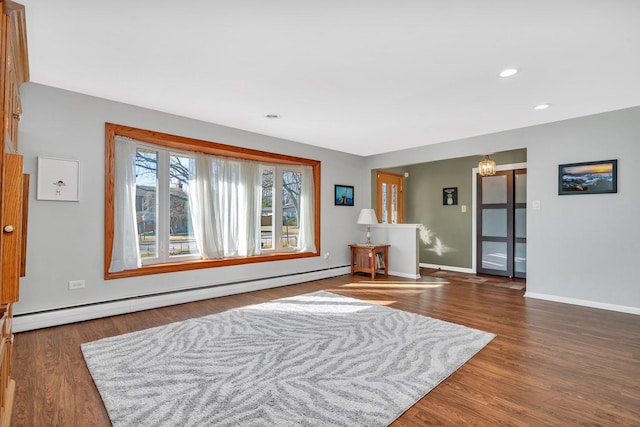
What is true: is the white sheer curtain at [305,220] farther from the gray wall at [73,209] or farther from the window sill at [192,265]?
the gray wall at [73,209]

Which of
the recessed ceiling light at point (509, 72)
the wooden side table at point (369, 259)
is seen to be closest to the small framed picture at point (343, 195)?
the wooden side table at point (369, 259)

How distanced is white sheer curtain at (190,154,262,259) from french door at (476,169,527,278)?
4.43 m

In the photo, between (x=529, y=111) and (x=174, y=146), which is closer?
(x=529, y=111)

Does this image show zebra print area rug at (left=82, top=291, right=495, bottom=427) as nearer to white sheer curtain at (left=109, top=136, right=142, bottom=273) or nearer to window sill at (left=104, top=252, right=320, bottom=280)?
window sill at (left=104, top=252, right=320, bottom=280)

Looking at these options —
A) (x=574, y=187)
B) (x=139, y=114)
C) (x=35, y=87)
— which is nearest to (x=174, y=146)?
(x=139, y=114)

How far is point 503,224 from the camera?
6.10 meters

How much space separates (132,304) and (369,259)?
12.8ft

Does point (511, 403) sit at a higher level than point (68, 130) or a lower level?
lower

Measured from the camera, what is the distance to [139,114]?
378 centimetres

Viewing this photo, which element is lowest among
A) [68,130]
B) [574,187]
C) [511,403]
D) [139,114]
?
[511,403]

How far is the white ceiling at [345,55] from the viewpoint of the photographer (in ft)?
6.50

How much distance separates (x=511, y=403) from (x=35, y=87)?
4.73 metres

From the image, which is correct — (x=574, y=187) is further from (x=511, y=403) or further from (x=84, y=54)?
(x=84, y=54)

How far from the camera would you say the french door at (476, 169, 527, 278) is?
5.87 meters
